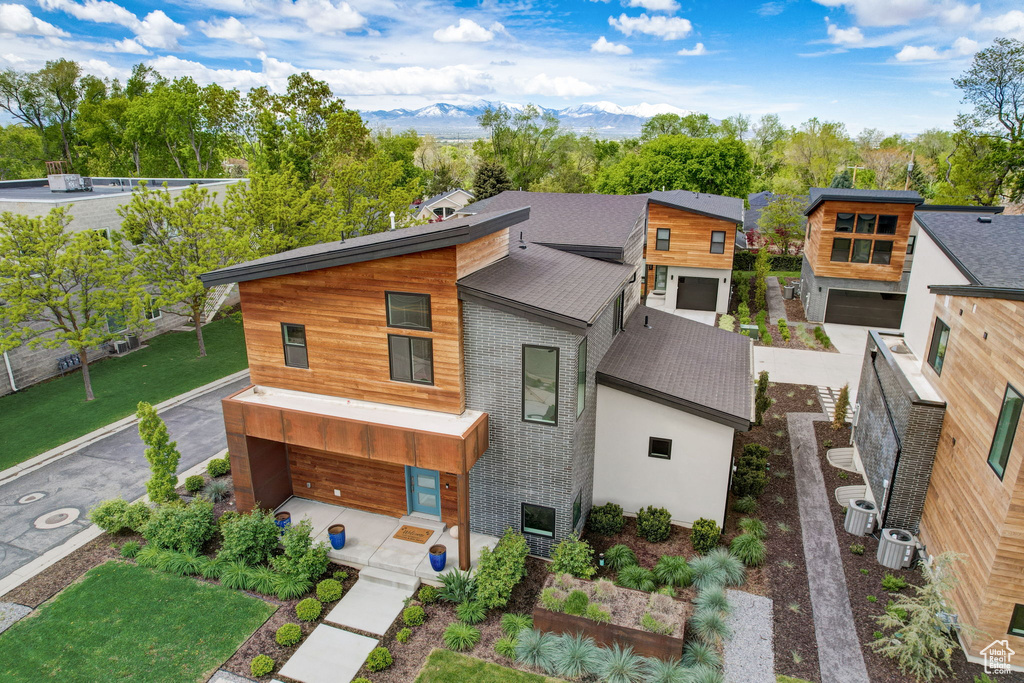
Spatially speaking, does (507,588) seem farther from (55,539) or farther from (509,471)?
(55,539)

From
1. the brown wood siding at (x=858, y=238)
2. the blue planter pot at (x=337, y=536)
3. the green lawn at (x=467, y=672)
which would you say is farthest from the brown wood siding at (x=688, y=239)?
the green lawn at (x=467, y=672)

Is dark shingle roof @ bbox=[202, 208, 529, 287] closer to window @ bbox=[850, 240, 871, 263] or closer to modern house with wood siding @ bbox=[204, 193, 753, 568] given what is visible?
modern house with wood siding @ bbox=[204, 193, 753, 568]

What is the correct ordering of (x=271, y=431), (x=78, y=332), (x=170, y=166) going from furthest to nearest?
(x=170, y=166)
(x=78, y=332)
(x=271, y=431)

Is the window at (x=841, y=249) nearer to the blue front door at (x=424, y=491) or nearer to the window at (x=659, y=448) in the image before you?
the window at (x=659, y=448)

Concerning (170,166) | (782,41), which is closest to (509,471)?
(170,166)

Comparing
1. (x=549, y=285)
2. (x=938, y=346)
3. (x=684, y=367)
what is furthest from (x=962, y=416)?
(x=549, y=285)

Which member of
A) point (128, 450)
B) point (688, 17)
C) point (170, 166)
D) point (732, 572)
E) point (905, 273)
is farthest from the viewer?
point (688, 17)

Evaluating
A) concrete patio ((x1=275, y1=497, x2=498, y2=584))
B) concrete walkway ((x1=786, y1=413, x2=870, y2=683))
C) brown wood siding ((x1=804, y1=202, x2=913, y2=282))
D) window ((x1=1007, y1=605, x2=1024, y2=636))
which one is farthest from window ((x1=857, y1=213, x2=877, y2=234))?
concrete patio ((x1=275, y1=497, x2=498, y2=584))
